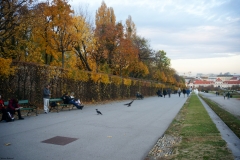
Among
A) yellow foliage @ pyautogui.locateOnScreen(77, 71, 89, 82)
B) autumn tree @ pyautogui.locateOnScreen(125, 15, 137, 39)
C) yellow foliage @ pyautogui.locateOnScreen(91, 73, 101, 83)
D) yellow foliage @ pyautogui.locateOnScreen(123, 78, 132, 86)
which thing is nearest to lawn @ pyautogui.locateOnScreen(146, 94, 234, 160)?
yellow foliage @ pyautogui.locateOnScreen(77, 71, 89, 82)

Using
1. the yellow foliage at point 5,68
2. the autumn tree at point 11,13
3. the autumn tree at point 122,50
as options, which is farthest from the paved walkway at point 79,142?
the autumn tree at point 122,50

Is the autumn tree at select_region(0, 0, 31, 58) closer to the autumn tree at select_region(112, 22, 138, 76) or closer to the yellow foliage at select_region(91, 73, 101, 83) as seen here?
the yellow foliage at select_region(91, 73, 101, 83)

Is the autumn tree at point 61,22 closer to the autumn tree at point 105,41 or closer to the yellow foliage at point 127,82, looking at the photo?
the autumn tree at point 105,41

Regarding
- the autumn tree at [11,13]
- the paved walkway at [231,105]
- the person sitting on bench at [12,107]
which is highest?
the autumn tree at [11,13]

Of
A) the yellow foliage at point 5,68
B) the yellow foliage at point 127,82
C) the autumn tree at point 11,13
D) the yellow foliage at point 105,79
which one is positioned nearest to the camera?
the yellow foliage at point 5,68

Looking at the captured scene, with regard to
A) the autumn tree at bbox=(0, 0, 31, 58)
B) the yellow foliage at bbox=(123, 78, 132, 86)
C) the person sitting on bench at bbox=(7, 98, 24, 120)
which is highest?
the autumn tree at bbox=(0, 0, 31, 58)

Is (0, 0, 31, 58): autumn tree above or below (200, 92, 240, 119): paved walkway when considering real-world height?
above

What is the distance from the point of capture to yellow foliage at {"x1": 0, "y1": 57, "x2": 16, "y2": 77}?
517 inches

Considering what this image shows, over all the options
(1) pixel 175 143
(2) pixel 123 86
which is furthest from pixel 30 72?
(2) pixel 123 86

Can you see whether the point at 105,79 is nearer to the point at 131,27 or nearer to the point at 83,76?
the point at 83,76

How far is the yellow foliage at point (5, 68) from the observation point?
13141 millimetres

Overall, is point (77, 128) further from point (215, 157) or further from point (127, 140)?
point (215, 157)

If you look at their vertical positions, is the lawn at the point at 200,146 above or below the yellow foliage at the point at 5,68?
below

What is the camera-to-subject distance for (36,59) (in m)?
26.4
